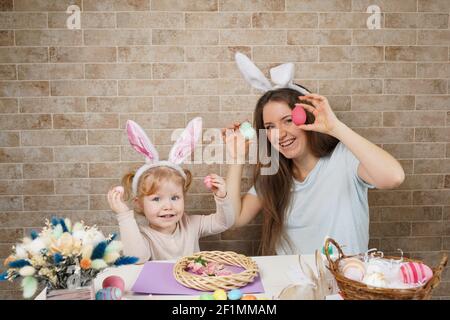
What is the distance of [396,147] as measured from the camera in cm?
270

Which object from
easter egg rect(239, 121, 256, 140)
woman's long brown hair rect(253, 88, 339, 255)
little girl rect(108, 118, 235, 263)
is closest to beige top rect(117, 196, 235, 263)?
little girl rect(108, 118, 235, 263)

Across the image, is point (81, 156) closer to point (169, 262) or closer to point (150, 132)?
point (150, 132)

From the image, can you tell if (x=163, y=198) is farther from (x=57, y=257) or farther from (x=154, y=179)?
(x=57, y=257)

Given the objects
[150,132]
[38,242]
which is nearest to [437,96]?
[150,132]

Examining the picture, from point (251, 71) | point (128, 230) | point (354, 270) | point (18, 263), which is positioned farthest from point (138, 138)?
point (354, 270)

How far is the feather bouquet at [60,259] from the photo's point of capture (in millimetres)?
1240

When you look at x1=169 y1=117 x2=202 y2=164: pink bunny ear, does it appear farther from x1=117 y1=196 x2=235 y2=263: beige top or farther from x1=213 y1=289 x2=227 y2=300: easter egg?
x1=213 y1=289 x2=227 y2=300: easter egg

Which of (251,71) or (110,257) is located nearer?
(110,257)

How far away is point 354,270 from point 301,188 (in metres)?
0.99

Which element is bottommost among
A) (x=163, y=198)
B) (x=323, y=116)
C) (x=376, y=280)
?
(x=376, y=280)

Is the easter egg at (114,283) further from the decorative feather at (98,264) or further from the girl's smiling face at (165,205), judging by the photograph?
the girl's smiling face at (165,205)

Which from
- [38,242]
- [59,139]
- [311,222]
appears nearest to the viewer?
[38,242]

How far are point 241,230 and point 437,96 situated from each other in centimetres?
148

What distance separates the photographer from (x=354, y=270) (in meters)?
1.33
